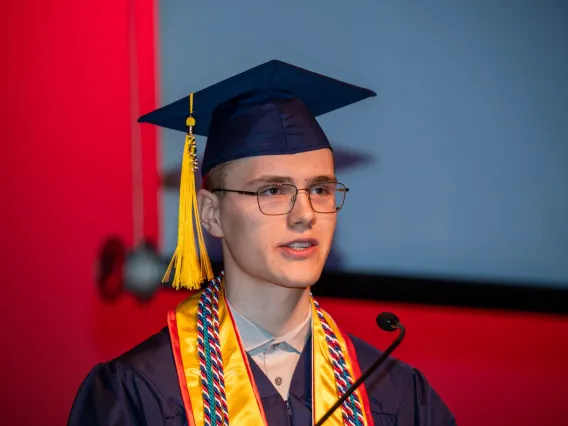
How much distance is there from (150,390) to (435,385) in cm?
88

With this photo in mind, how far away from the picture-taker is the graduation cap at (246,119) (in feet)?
4.76

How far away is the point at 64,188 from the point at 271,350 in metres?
0.96

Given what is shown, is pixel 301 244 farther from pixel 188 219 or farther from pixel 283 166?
pixel 188 219

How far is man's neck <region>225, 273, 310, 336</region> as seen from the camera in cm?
149

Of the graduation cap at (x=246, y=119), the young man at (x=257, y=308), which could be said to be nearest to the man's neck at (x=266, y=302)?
the young man at (x=257, y=308)

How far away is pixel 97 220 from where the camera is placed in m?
2.11

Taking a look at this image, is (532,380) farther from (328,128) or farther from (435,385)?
(328,128)

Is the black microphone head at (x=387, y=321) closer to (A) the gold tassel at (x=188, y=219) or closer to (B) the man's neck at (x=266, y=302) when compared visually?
(B) the man's neck at (x=266, y=302)

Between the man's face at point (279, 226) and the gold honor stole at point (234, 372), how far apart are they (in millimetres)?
172

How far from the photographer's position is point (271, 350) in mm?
1517

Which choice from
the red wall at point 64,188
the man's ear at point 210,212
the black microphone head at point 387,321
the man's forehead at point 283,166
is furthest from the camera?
the red wall at point 64,188

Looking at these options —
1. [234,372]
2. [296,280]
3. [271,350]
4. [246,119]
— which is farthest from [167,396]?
[246,119]

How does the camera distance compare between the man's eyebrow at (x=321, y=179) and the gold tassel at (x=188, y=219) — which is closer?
the man's eyebrow at (x=321, y=179)

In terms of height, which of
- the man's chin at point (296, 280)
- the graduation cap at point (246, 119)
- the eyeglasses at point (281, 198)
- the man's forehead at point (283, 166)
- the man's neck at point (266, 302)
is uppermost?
the graduation cap at point (246, 119)
